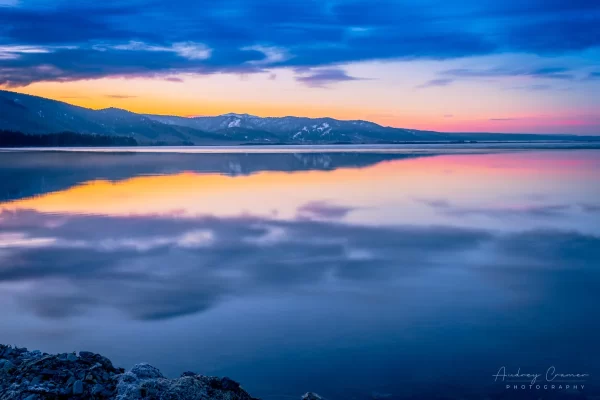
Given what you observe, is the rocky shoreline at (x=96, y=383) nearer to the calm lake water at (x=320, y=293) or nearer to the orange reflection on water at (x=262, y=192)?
the calm lake water at (x=320, y=293)

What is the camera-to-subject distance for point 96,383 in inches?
221

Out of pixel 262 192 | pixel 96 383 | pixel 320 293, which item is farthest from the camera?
pixel 262 192

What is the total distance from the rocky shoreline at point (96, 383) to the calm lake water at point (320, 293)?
645mm

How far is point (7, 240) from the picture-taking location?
14.4 meters

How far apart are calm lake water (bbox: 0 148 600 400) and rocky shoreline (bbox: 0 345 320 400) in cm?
65

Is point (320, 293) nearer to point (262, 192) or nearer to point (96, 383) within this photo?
point (96, 383)

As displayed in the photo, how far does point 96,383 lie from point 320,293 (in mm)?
4484

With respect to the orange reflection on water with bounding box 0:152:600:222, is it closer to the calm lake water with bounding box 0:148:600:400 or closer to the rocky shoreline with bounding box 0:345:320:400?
the calm lake water with bounding box 0:148:600:400

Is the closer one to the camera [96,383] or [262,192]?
[96,383]

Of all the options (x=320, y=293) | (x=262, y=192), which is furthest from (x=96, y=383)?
(x=262, y=192)

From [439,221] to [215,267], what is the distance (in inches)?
326

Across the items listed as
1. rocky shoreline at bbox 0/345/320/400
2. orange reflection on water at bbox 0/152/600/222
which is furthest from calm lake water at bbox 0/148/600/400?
orange reflection on water at bbox 0/152/600/222

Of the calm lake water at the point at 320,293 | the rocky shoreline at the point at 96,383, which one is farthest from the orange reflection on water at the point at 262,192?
the rocky shoreline at the point at 96,383

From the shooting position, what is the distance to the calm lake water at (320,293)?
21.7 feet
